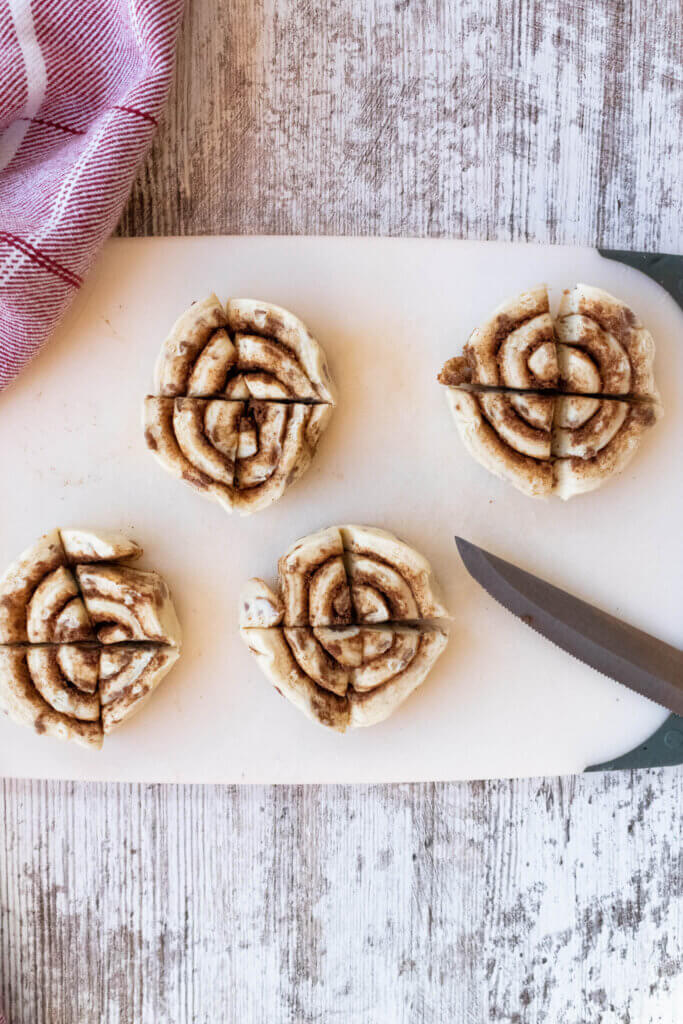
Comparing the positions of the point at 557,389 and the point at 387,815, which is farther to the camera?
the point at 387,815

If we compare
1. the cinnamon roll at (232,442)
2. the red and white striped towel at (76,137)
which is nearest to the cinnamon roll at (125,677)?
the cinnamon roll at (232,442)

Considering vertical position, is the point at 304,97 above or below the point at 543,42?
below

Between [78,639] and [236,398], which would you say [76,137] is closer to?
[236,398]

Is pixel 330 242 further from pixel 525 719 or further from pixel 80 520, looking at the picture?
pixel 525 719

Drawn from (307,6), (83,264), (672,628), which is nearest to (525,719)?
(672,628)

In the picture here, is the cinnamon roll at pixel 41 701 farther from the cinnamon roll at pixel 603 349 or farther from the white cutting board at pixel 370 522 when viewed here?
the cinnamon roll at pixel 603 349

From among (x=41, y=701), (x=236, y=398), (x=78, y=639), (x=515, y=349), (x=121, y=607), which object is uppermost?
(x=515, y=349)

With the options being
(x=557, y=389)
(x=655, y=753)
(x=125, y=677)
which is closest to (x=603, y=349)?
(x=557, y=389)
